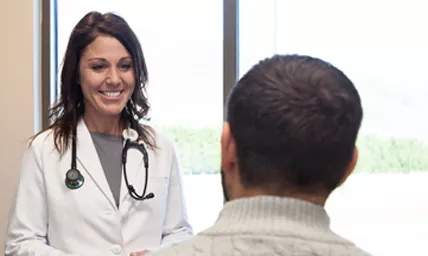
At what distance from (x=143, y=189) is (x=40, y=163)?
0.33m

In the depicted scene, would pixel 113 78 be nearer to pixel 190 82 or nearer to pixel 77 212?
pixel 77 212

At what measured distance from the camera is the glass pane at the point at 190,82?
262cm

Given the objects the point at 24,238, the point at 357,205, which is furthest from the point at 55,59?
the point at 357,205

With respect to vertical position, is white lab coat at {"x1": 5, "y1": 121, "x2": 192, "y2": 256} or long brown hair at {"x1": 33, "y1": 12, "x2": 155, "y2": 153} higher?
long brown hair at {"x1": 33, "y1": 12, "x2": 155, "y2": 153}

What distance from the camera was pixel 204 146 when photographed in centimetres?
266

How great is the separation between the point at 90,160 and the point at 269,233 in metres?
1.07

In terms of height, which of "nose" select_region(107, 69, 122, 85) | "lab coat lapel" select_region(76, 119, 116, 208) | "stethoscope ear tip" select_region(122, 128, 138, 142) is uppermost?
"nose" select_region(107, 69, 122, 85)

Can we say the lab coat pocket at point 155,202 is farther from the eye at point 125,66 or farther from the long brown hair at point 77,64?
the eye at point 125,66

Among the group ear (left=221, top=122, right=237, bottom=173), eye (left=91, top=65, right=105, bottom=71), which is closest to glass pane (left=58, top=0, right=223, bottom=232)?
eye (left=91, top=65, right=105, bottom=71)

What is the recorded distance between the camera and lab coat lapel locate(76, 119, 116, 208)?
5.58 ft

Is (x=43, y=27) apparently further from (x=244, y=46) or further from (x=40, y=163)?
(x=40, y=163)

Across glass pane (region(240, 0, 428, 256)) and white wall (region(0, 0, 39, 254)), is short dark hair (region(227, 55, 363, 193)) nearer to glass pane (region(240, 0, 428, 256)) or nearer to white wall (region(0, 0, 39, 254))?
glass pane (region(240, 0, 428, 256))

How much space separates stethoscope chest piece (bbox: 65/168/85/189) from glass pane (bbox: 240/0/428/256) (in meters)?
1.25

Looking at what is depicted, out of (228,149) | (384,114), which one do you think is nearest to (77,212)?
(228,149)
